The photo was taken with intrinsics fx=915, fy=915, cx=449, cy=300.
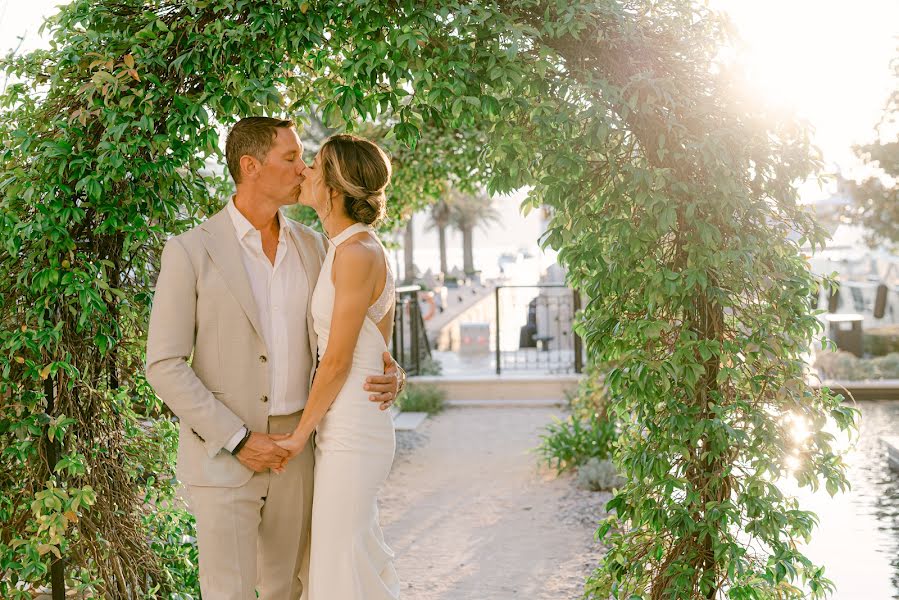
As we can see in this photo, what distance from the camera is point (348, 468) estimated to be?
3.09m

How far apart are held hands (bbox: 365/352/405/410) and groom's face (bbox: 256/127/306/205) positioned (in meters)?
0.66

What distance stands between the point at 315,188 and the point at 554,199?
3.08 feet

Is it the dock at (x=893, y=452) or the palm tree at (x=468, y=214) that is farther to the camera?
the palm tree at (x=468, y=214)

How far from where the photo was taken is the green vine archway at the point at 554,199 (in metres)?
3.24

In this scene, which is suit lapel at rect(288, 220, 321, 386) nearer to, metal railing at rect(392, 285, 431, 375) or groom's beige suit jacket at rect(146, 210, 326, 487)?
groom's beige suit jacket at rect(146, 210, 326, 487)

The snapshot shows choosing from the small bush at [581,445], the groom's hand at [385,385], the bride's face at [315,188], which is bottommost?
the small bush at [581,445]

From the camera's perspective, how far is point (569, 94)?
338cm

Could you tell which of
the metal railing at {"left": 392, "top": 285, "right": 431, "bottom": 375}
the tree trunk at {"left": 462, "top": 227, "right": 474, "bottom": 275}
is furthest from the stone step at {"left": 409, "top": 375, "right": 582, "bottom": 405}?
the tree trunk at {"left": 462, "top": 227, "right": 474, "bottom": 275}

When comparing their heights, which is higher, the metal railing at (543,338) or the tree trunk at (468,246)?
the tree trunk at (468,246)

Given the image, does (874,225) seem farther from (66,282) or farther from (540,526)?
(66,282)

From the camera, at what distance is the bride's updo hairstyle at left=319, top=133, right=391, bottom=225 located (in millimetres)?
2953

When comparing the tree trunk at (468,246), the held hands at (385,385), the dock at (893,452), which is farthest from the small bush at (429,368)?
the tree trunk at (468,246)

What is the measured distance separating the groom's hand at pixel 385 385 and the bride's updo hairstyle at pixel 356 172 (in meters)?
0.53

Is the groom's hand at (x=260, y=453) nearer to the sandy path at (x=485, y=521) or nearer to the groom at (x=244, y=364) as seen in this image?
the groom at (x=244, y=364)
